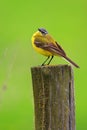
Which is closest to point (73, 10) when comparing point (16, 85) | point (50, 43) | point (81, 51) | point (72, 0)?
point (72, 0)

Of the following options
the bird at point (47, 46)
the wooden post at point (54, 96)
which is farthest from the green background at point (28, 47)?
the wooden post at point (54, 96)

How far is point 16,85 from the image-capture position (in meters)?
10.2

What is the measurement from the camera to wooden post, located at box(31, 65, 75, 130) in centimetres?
555

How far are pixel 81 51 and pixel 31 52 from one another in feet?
9.72

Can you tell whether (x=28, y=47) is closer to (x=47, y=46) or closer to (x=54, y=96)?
(x=47, y=46)

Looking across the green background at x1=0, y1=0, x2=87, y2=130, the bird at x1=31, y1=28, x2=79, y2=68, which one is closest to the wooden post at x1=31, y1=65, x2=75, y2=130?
the bird at x1=31, y1=28, x2=79, y2=68

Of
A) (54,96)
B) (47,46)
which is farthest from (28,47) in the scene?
(54,96)

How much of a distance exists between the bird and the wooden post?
615 millimetres

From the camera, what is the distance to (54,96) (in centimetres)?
557

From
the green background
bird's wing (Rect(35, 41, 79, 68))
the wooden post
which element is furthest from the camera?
the green background

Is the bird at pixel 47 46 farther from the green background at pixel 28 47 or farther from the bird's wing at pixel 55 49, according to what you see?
the green background at pixel 28 47

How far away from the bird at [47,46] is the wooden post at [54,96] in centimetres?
61

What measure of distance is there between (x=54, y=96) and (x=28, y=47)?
4.14 metres

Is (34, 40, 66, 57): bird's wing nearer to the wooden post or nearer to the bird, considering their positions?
the bird
